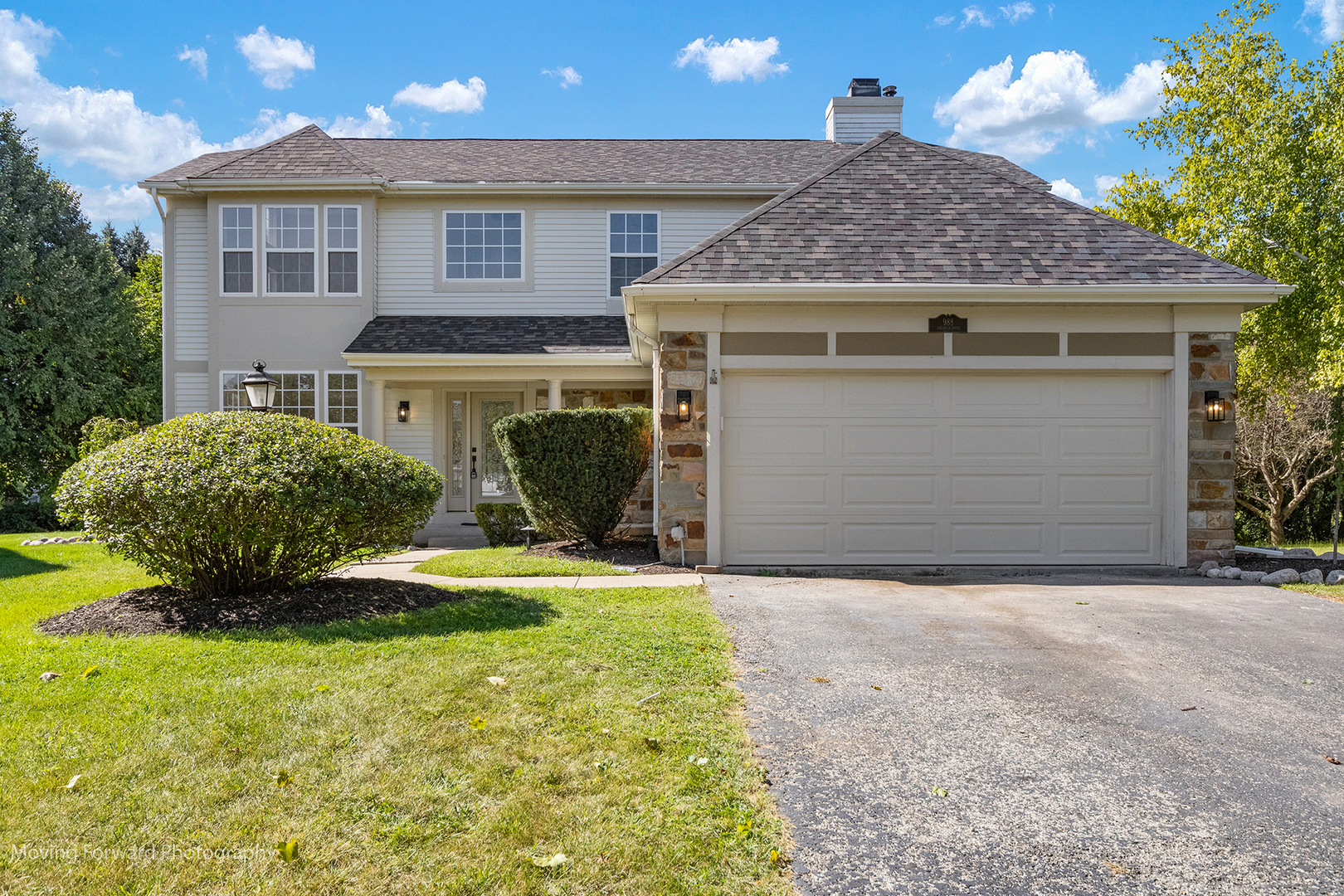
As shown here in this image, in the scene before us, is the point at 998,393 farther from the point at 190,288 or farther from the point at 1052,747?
the point at 190,288

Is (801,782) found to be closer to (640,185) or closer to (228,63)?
(640,185)

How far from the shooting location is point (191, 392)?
13047 millimetres

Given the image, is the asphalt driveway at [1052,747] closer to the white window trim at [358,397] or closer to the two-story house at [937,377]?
the two-story house at [937,377]

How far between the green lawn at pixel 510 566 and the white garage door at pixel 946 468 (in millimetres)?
1462

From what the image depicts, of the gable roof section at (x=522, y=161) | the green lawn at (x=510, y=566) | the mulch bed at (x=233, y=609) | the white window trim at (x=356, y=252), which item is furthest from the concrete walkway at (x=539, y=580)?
the gable roof section at (x=522, y=161)

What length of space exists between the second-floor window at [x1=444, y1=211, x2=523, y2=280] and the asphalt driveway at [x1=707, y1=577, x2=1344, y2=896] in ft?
29.9

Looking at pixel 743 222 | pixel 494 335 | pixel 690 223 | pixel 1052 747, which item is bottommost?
pixel 1052 747

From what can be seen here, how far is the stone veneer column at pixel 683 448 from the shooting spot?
26.8 feet

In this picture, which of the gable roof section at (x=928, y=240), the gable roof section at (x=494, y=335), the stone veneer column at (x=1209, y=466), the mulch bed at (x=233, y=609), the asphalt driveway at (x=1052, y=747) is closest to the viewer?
the asphalt driveway at (x=1052, y=747)

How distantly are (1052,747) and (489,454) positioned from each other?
36.5 ft

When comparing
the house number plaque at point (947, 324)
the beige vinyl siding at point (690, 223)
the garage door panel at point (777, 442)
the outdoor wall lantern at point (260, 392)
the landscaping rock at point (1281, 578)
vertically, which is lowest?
the landscaping rock at point (1281, 578)

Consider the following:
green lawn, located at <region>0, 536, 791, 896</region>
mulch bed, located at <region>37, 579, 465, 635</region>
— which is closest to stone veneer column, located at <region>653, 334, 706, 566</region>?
mulch bed, located at <region>37, 579, 465, 635</region>

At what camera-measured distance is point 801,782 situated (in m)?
2.91

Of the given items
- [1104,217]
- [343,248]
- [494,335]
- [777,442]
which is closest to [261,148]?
[343,248]
